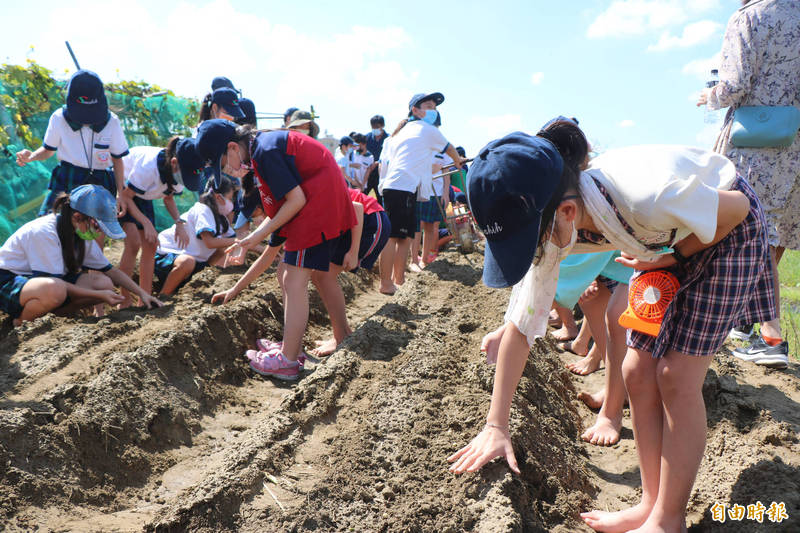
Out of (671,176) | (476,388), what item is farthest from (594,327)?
(671,176)

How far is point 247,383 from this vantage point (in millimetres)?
3986

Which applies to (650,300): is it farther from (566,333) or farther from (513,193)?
(566,333)

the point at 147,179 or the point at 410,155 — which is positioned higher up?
the point at 147,179

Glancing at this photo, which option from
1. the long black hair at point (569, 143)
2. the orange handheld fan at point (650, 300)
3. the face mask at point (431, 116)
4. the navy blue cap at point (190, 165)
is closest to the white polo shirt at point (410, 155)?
the face mask at point (431, 116)

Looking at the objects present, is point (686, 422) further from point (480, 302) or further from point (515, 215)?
point (480, 302)

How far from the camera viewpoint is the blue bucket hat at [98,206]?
4.14 m

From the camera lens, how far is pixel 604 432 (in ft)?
9.43

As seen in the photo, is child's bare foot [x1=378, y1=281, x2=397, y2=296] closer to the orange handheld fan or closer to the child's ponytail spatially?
the child's ponytail

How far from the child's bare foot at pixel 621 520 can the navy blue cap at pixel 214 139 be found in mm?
2853

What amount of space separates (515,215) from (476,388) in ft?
4.83

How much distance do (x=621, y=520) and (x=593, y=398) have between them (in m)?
1.38

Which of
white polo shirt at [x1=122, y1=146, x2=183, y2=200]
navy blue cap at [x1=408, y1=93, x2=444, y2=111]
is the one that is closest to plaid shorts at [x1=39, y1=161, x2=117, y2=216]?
white polo shirt at [x1=122, y1=146, x2=183, y2=200]

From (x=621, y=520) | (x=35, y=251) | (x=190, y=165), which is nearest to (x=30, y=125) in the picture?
(x=35, y=251)

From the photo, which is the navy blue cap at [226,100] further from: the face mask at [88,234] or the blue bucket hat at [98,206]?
the face mask at [88,234]
